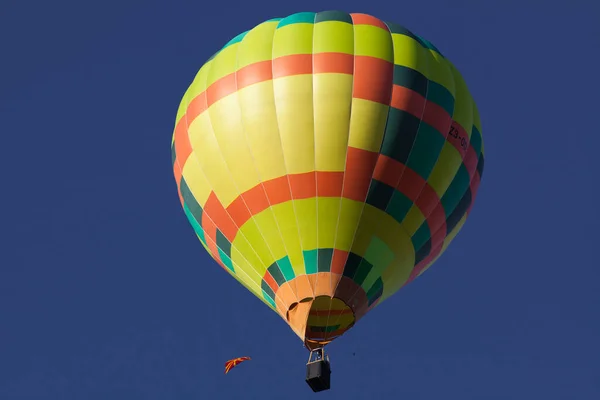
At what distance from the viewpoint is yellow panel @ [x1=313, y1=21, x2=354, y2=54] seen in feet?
70.7

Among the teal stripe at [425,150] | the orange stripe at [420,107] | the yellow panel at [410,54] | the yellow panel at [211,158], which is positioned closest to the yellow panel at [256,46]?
the yellow panel at [211,158]

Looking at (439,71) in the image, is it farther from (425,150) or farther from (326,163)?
(326,163)

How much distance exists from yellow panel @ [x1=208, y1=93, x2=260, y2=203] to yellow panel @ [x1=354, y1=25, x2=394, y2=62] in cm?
177

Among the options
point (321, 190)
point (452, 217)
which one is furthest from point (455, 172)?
point (321, 190)

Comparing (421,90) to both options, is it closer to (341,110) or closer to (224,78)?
(341,110)

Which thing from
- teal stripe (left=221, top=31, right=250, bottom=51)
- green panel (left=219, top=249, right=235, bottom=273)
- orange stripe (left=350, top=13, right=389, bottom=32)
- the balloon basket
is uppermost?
teal stripe (left=221, top=31, right=250, bottom=51)

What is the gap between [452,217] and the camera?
22109mm

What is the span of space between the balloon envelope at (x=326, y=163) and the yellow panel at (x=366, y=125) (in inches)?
0.5

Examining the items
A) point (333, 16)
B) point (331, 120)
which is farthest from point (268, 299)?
point (333, 16)

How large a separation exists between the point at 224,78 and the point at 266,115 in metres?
1.08

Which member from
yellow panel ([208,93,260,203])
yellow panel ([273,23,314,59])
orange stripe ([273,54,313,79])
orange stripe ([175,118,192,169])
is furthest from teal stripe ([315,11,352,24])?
orange stripe ([175,118,192,169])

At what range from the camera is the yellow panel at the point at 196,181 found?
21781mm

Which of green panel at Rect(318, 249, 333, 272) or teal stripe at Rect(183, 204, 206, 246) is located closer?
green panel at Rect(318, 249, 333, 272)

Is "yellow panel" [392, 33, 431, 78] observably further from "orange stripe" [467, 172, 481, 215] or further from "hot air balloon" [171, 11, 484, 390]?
"orange stripe" [467, 172, 481, 215]
